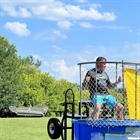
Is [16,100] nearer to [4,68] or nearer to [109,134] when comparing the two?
[4,68]

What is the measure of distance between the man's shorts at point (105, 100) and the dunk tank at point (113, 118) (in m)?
0.08

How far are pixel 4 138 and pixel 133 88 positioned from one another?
5.71 m

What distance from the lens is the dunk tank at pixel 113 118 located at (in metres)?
6.93

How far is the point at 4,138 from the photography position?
39.9 ft

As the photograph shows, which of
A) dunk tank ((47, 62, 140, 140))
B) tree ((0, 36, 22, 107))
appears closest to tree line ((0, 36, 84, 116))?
tree ((0, 36, 22, 107))

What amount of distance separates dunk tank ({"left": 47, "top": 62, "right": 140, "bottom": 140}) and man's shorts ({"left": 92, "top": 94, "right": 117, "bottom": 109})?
0.08 meters

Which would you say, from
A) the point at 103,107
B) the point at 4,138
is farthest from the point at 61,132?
the point at 4,138

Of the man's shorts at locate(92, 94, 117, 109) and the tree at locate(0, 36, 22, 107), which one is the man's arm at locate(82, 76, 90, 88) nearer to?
the man's shorts at locate(92, 94, 117, 109)

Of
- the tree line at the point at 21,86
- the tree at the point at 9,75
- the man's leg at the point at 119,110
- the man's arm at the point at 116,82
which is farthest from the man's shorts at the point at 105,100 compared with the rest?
the tree at the point at 9,75

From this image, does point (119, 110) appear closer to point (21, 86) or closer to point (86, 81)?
point (86, 81)

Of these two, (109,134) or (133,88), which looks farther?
(133,88)

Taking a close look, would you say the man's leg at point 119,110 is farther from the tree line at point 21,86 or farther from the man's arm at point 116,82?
the tree line at point 21,86

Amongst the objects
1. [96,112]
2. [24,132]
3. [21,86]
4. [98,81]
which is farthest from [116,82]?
[21,86]

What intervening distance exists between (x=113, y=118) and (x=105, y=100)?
441mm
